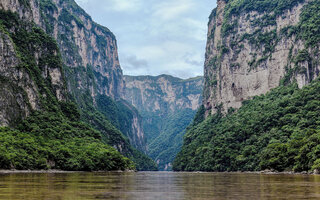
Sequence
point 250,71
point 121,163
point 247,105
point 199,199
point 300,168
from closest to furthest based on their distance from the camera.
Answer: point 199,199 → point 300,168 → point 121,163 → point 247,105 → point 250,71

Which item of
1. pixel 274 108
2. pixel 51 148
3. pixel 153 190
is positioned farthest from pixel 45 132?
pixel 153 190

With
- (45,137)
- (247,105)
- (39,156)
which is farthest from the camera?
(247,105)

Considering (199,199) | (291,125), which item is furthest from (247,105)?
(199,199)

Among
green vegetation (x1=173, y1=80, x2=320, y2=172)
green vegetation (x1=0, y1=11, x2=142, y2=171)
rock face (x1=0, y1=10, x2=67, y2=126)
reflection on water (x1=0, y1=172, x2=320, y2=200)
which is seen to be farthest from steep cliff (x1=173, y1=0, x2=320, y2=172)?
rock face (x1=0, y1=10, x2=67, y2=126)

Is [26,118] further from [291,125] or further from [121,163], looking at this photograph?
[291,125]

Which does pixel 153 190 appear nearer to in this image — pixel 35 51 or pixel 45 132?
pixel 45 132

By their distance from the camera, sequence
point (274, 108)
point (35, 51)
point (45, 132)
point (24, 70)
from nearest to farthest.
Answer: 1. point (45, 132)
2. point (24, 70)
3. point (274, 108)
4. point (35, 51)

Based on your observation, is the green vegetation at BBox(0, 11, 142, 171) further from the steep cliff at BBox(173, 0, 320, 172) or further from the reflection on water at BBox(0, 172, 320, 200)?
the reflection on water at BBox(0, 172, 320, 200)

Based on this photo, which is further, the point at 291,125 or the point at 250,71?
the point at 250,71
